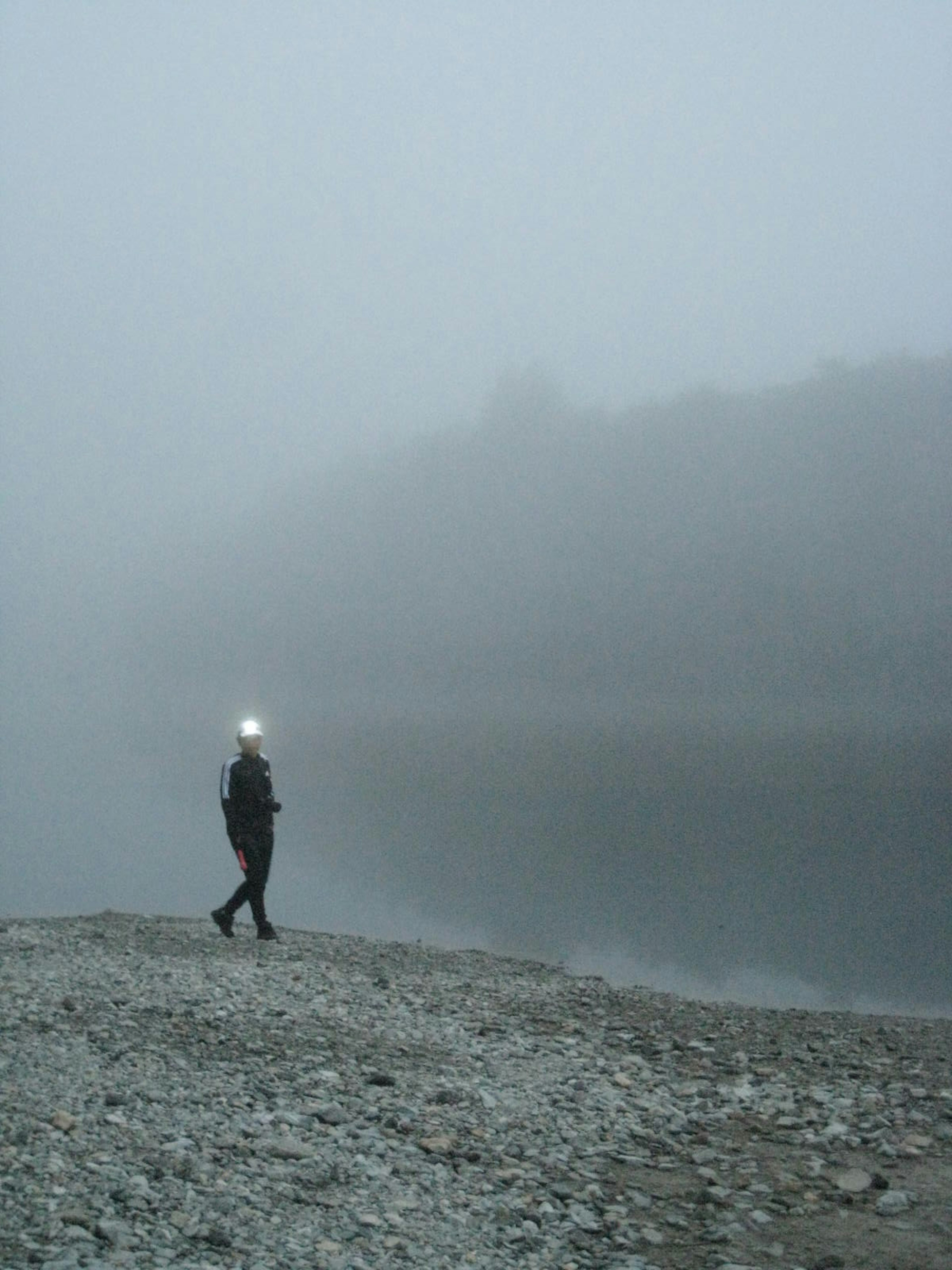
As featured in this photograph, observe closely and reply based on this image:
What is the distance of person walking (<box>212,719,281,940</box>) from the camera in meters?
15.7

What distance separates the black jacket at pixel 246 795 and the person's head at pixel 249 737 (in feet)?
0.36

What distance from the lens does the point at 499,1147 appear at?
28.5 feet

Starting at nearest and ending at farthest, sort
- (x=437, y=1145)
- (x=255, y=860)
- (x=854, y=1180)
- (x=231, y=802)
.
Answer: (x=854, y=1180), (x=437, y=1145), (x=231, y=802), (x=255, y=860)

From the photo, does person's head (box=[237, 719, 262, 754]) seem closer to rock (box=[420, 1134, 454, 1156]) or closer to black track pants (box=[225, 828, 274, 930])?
black track pants (box=[225, 828, 274, 930])

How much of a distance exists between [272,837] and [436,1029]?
4.53 meters

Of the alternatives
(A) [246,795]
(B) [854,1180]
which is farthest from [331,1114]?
(A) [246,795]

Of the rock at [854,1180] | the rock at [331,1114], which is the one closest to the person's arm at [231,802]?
the rock at [331,1114]

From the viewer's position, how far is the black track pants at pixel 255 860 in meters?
15.8

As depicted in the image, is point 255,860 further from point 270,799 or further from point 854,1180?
point 854,1180

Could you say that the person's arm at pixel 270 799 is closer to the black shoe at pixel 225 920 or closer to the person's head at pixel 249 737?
the person's head at pixel 249 737

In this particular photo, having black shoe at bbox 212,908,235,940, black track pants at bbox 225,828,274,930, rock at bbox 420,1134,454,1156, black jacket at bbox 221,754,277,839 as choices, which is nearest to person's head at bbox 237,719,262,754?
black jacket at bbox 221,754,277,839

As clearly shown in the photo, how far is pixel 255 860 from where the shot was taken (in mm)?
15891

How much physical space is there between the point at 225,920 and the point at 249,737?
3048 mm

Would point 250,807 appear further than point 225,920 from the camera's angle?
No
